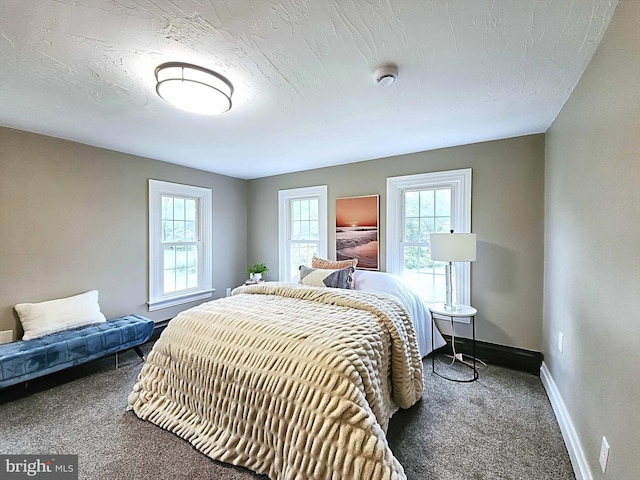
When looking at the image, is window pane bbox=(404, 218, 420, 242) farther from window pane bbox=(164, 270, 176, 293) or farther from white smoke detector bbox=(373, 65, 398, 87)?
window pane bbox=(164, 270, 176, 293)

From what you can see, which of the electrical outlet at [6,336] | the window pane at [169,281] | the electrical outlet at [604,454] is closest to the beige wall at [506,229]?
the electrical outlet at [604,454]

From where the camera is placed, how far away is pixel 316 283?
3.09m

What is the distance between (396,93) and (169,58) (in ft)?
4.53

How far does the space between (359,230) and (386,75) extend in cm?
231

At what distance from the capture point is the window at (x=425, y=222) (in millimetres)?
3133

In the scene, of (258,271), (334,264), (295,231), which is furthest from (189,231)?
(334,264)

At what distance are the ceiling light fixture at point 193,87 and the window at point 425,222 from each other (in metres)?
2.30

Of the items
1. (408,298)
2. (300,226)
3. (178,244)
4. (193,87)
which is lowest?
(408,298)

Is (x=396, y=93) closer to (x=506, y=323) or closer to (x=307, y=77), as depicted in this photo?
(x=307, y=77)

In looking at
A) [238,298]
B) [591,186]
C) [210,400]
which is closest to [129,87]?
[238,298]

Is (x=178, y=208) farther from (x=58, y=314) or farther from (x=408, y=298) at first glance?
(x=408, y=298)

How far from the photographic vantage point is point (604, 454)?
129cm

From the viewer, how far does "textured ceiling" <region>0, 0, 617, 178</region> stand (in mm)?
1237

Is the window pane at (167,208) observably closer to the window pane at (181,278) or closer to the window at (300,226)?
the window pane at (181,278)
